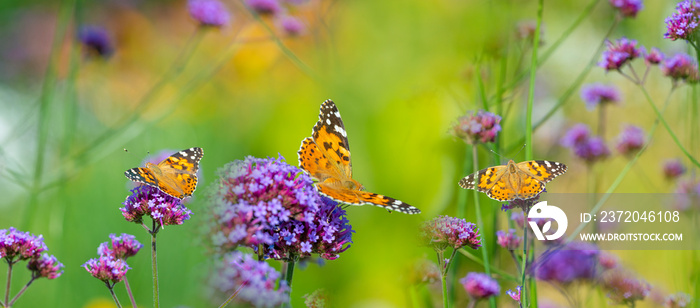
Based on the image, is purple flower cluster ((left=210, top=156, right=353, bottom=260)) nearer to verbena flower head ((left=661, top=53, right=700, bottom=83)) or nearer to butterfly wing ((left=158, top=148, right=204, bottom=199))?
butterfly wing ((left=158, top=148, right=204, bottom=199))

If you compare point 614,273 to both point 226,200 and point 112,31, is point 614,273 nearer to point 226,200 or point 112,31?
point 226,200

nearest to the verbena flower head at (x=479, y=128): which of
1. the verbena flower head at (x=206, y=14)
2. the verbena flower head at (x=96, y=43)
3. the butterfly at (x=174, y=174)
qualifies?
the butterfly at (x=174, y=174)

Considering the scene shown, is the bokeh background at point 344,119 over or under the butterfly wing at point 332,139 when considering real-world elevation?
over

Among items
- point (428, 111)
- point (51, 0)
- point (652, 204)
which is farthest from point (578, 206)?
point (51, 0)

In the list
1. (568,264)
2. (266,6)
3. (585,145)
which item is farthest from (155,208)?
(266,6)

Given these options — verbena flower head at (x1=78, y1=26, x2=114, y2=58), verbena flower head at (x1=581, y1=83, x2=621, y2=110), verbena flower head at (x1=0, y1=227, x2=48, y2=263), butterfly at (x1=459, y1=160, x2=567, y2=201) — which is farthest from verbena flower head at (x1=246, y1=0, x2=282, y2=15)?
verbena flower head at (x1=0, y1=227, x2=48, y2=263)

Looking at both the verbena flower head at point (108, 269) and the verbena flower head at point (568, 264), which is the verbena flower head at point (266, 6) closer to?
the verbena flower head at point (568, 264)
